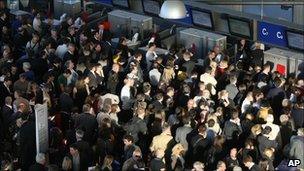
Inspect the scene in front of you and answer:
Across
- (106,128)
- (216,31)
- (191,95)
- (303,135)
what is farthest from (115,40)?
(303,135)

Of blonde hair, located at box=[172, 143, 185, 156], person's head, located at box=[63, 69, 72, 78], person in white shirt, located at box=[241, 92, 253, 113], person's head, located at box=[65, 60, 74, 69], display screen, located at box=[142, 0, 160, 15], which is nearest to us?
blonde hair, located at box=[172, 143, 185, 156]

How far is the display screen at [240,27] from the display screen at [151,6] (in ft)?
6.85

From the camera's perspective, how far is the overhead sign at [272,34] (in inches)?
654

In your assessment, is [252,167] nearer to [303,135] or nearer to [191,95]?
[303,135]

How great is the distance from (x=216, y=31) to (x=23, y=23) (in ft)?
14.2

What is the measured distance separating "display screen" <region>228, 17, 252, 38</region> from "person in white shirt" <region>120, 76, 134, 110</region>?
3.81 meters

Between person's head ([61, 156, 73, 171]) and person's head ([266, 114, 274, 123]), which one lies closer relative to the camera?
person's head ([61, 156, 73, 171])

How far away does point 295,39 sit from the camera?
53.8ft

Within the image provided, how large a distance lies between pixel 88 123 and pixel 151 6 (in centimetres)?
646

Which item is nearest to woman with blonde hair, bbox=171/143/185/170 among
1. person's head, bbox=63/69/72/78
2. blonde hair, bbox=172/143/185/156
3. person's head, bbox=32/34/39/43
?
blonde hair, bbox=172/143/185/156

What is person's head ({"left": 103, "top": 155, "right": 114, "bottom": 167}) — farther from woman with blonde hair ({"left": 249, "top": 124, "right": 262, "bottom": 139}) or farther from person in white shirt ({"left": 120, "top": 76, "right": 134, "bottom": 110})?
person in white shirt ({"left": 120, "top": 76, "right": 134, "bottom": 110})

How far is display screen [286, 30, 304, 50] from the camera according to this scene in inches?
641

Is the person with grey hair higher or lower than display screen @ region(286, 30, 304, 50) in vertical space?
lower

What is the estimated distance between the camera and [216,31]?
1789 centimetres
